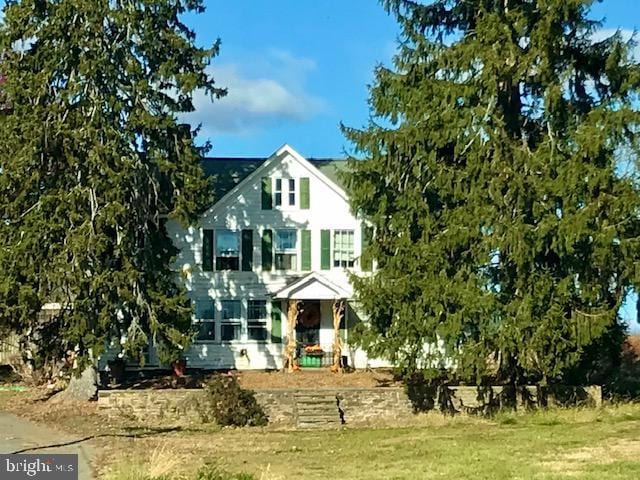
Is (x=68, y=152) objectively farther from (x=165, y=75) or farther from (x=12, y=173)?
(x=165, y=75)

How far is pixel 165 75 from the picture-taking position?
2861cm

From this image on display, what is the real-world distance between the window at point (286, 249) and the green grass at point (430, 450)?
9.79 m

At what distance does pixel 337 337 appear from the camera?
112 feet

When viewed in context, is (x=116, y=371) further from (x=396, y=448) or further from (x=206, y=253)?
(x=396, y=448)

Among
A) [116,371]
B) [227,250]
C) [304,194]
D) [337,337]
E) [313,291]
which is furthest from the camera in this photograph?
[304,194]

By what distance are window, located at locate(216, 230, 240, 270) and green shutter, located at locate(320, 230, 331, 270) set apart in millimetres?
2868

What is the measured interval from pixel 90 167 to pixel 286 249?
963cm

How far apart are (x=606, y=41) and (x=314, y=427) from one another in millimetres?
12356

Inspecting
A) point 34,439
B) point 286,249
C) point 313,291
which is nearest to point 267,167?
point 286,249

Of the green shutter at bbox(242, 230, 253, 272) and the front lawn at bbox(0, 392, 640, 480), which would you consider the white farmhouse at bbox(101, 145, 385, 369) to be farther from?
the front lawn at bbox(0, 392, 640, 480)

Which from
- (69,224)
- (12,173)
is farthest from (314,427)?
(12,173)

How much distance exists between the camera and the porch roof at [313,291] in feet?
111

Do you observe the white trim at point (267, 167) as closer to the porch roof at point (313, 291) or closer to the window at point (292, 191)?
the window at point (292, 191)

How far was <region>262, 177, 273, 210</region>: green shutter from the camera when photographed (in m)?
35.3
